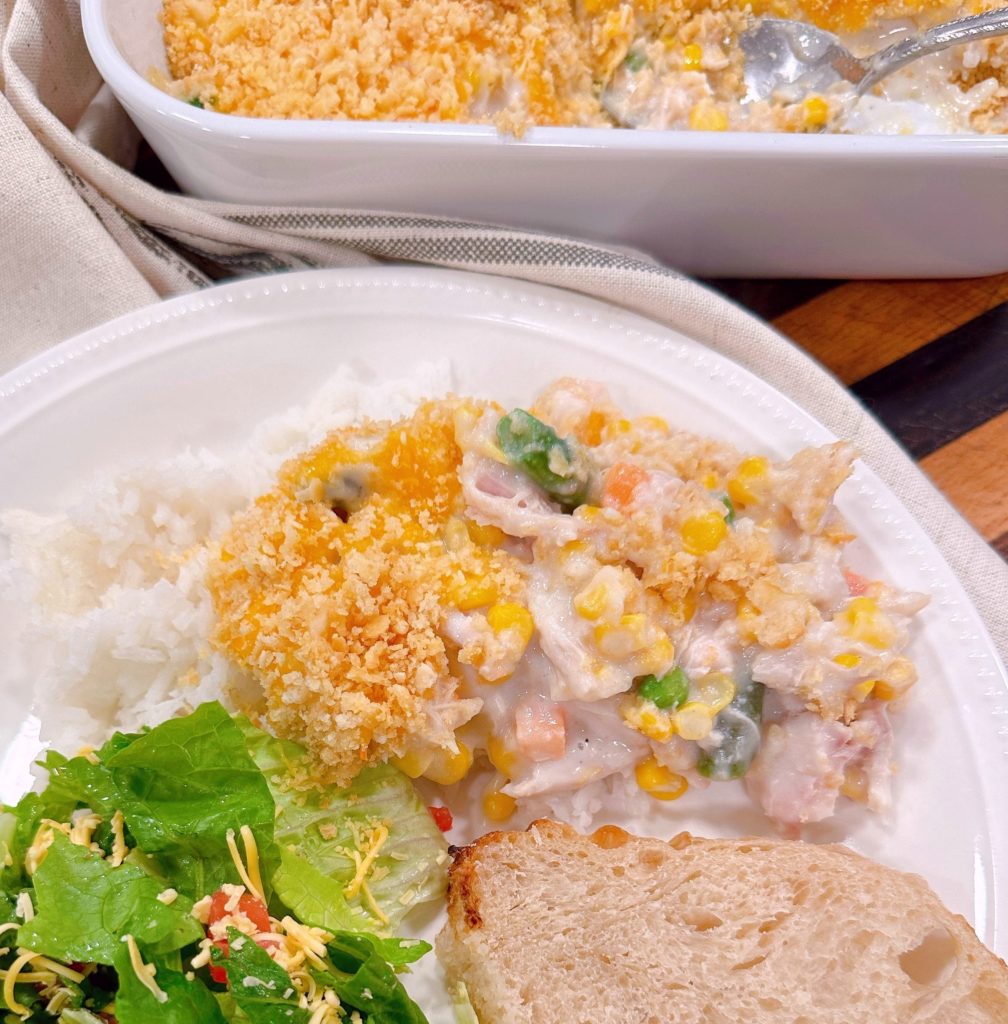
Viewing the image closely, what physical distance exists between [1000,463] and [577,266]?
1217 millimetres

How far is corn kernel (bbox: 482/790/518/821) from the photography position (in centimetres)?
207

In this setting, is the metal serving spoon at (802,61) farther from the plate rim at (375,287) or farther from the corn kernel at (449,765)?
the corn kernel at (449,765)

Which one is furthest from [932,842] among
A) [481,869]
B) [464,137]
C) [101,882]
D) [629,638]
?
[464,137]

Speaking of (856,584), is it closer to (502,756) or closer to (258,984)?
(502,756)

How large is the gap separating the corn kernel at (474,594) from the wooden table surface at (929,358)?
1.30 meters

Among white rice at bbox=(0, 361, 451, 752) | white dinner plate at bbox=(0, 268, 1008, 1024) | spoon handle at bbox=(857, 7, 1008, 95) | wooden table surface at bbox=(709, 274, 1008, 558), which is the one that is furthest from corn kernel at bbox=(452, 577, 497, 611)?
spoon handle at bbox=(857, 7, 1008, 95)

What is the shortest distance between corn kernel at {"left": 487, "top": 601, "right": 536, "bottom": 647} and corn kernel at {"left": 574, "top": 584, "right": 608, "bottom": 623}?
102mm

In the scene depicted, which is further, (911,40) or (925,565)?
(911,40)

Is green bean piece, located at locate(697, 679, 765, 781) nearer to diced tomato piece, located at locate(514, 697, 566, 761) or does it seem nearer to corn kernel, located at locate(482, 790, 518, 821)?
diced tomato piece, located at locate(514, 697, 566, 761)

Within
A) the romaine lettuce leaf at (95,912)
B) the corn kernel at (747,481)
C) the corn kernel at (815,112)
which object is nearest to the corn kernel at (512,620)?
the corn kernel at (747,481)

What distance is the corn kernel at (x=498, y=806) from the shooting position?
2074 mm

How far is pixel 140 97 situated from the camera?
2209 mm

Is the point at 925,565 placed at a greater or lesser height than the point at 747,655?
greater

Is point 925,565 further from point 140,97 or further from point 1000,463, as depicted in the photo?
point 140,97
